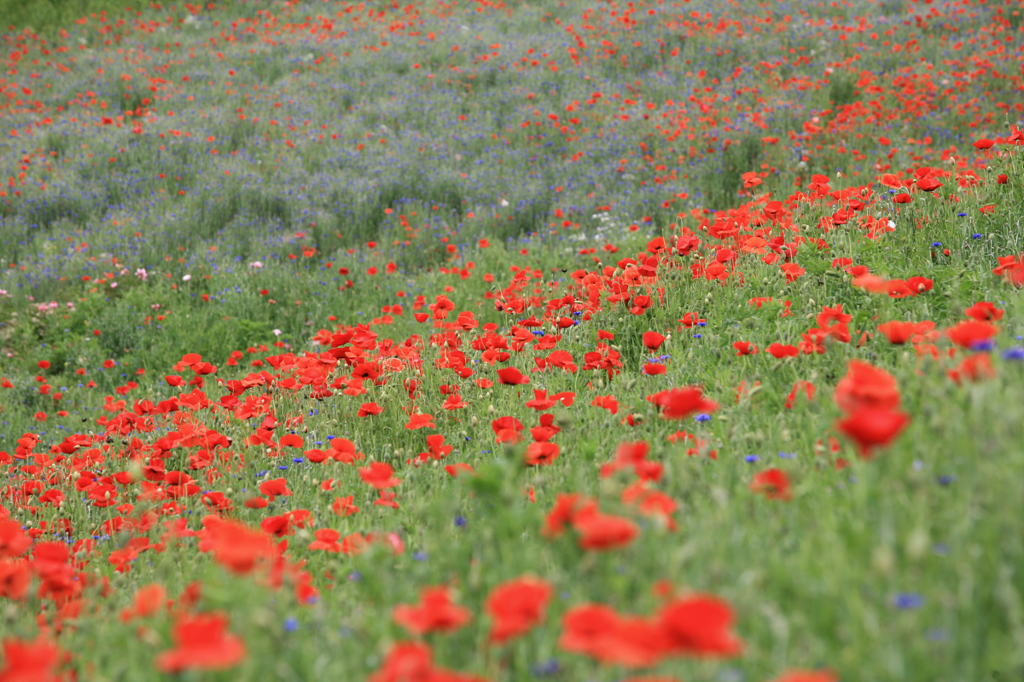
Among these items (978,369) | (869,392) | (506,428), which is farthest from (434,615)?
(978,369)

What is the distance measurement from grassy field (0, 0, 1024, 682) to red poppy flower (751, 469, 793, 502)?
0.05 meters

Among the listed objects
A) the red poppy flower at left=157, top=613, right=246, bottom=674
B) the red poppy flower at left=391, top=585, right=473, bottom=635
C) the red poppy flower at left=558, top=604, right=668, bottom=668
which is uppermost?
the red poppy flower at left=558, top=604, right=668, bottom=668

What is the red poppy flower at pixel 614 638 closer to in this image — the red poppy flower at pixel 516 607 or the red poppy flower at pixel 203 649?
the red poppy flower at pixel 516 607

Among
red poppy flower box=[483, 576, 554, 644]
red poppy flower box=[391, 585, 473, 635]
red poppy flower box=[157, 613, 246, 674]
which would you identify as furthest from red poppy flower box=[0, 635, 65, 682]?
red poppy flower box=[483, 576, 554, 644]

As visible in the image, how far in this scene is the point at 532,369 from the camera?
3.33 metres

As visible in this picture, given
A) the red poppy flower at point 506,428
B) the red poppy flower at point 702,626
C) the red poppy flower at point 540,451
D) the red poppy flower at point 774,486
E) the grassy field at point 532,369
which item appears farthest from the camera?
the red poppy flower at point 506,428

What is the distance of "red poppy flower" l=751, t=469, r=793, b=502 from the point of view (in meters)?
1.34

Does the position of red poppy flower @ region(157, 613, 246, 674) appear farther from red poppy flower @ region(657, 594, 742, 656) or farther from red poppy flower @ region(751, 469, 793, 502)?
red poppy flower @ region(751, 469, 793, 502)

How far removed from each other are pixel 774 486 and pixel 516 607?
2.30 feet

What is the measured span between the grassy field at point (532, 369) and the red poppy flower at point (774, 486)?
53mm

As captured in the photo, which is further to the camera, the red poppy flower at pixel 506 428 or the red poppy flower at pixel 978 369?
the red poppy flower at pixel 506 428

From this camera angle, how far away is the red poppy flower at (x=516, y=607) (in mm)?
961

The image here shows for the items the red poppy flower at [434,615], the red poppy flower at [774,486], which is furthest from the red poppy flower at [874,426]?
the red poppy flower at [434,615]

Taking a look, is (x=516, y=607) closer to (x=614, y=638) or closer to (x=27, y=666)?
(x=614, y=638)
